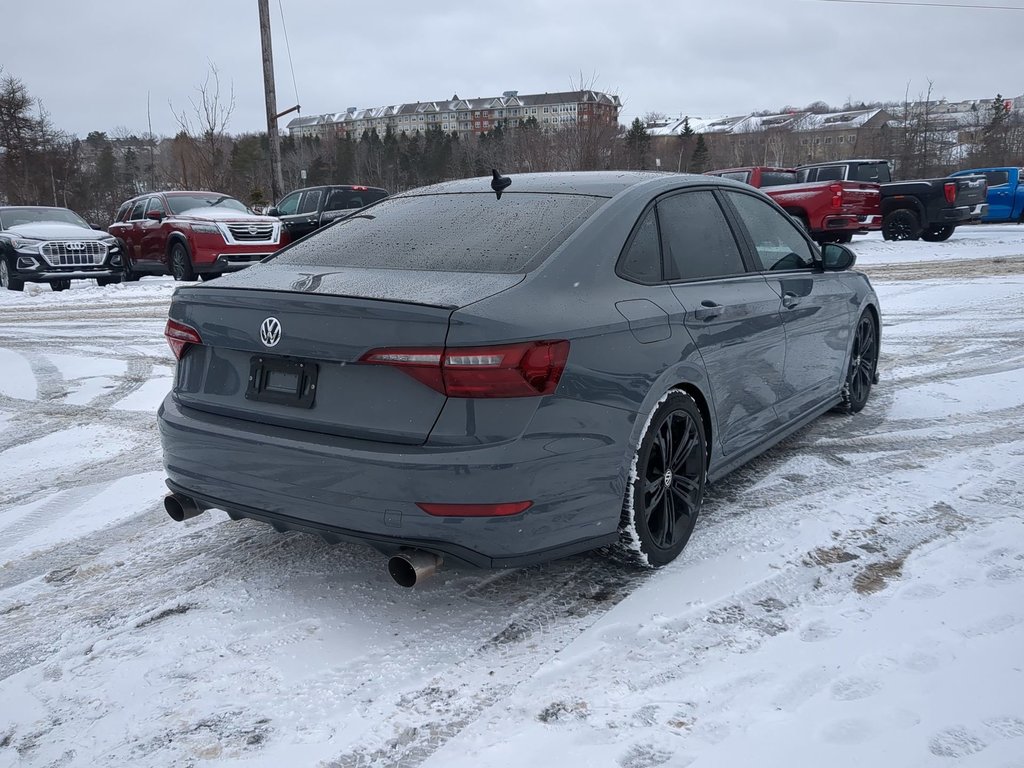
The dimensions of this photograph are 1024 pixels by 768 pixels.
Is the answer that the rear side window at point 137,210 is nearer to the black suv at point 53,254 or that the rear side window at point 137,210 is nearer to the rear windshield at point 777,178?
the black suv at point 53,254

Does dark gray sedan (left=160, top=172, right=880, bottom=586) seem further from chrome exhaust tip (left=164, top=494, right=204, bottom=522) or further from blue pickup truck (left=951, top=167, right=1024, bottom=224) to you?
blue pickup truck (left=951, top=167, right=1024, bottom=224)

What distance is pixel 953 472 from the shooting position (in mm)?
4488

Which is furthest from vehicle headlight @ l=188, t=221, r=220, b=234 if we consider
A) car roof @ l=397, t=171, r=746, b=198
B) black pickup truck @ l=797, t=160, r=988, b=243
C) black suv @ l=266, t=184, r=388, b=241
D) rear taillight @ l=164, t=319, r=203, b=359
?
black pickup truck @ l=797, t=160, r=988, b=243

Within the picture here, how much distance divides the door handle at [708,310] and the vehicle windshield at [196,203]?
547 inches

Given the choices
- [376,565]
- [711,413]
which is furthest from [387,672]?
[711,413]

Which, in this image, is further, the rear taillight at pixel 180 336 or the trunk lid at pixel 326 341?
the rear taillight at pixel 180 336

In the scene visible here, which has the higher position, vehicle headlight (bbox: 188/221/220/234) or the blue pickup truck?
the blue pickup truck

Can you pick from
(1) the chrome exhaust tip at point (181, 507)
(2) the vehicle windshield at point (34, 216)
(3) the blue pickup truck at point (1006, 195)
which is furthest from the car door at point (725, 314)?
(3) the blue pickup truck at point (1006, 195)

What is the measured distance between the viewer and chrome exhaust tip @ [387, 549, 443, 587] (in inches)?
108

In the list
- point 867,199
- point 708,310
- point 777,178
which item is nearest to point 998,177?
point 777,178

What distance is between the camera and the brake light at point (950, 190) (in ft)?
62.1

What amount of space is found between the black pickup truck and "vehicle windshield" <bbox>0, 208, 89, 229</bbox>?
53.0 feet

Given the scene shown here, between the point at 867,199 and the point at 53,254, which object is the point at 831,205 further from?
the point at 53,254

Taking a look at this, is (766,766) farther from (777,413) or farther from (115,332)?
(115,332)
